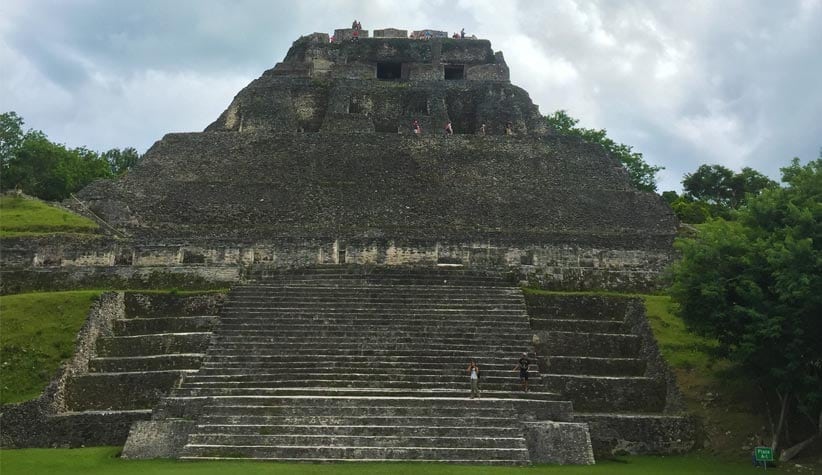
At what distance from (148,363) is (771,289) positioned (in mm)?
9437

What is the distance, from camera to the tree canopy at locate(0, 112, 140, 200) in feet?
83.3

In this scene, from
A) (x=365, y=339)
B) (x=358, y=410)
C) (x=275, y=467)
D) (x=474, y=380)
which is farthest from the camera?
(x=365, y=339)

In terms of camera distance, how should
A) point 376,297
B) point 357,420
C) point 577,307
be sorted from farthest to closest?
point 376,297 → point 577,307 → point 357,420

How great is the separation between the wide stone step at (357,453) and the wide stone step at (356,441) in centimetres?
10

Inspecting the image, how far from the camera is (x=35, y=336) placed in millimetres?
13219

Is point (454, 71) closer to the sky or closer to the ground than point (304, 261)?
closer to the sky

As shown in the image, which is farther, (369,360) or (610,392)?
(369,360)

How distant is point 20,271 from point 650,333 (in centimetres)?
1225

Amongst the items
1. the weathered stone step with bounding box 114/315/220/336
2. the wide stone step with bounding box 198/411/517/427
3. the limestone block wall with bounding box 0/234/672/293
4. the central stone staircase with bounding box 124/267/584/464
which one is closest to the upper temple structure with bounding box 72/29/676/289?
the limestone block wall with bounding box 0/234/672/293

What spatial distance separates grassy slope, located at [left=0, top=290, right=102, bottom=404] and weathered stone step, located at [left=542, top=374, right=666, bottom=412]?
25.5ft

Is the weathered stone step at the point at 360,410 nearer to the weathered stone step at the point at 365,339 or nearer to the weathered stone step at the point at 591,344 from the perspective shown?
the weathered stone step at the point at 365,339

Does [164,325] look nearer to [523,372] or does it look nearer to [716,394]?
[523,372]

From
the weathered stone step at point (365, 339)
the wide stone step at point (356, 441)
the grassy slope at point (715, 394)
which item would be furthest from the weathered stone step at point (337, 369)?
the grassy slope at point (715, 394)

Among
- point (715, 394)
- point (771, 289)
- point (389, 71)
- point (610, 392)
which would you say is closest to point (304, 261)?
point (610, 392)
